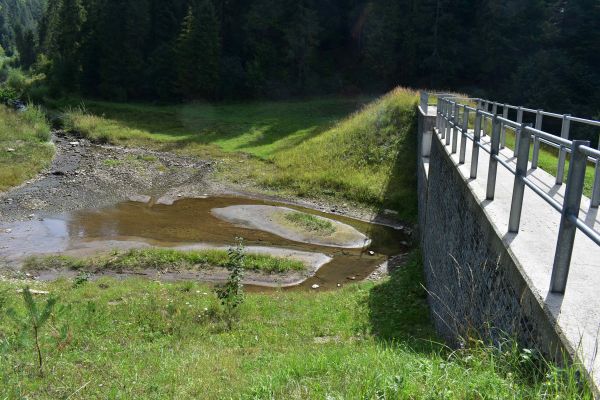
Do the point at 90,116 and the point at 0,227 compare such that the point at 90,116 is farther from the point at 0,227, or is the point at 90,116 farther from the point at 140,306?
the point at 140,306

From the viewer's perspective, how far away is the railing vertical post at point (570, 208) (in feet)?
12.3

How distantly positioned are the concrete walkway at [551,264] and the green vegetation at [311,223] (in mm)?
11004

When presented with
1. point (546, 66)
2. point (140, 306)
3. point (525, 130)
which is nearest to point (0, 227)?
point (140, 306)

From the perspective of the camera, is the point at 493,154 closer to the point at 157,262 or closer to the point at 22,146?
the point at 157,262

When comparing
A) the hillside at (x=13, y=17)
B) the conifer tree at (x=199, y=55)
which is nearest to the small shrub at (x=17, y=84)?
the conifer tree at (x=199, y=55)

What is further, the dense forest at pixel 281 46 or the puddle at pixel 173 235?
the dense forest at pixel 281 46

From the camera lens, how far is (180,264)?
1518 cm

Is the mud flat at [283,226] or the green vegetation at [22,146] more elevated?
the green vegetation at [22,146]

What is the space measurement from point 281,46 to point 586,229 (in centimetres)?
5230

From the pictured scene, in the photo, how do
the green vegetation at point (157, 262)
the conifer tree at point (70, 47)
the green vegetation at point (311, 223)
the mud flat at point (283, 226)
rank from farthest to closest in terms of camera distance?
the conifer tree at point (70, 47)
the green vegetation at point (311, 223)
the mud flat at point (283, 226)
the green vegetation at point (157, 262)

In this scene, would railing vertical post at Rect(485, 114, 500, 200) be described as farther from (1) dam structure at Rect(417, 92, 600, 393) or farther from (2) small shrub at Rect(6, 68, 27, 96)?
(2) small shrub at Rect(6, 68, 27, 96)

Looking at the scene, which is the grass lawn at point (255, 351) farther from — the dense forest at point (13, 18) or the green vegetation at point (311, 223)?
the dense forest at point (13, 18)

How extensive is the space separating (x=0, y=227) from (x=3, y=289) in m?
7.79

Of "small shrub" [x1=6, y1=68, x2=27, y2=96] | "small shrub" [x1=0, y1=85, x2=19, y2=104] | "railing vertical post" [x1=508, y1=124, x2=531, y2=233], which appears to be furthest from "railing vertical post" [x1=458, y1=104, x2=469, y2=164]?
"small shrub" [x1=6, y1=68, x2=27, y2=96]
